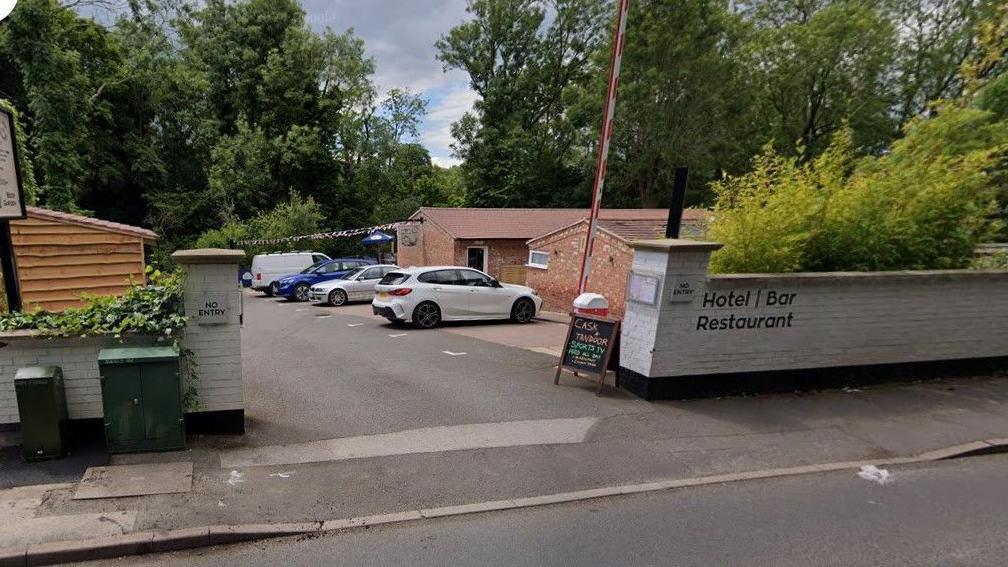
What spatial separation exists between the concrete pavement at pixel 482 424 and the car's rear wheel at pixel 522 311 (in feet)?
17.2

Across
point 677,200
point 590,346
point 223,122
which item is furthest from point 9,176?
point 223,122

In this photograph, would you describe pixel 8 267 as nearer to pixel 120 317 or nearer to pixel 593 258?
pixel 120 317

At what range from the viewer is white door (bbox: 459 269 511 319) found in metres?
14.1

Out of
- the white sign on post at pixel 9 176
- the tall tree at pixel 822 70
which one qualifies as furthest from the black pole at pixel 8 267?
the tall tree at pixel 822 70

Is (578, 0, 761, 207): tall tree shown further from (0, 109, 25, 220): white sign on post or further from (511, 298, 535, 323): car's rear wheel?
(0, 109, 25, 220): white sign on post

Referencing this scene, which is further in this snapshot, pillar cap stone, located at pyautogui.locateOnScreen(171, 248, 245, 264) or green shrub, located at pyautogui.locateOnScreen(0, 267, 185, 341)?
pillar cap stone, located at pyautogui.locateOnScreen(171, 248, 245, 264)

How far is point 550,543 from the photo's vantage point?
389 cm

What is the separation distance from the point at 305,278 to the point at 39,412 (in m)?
17.6

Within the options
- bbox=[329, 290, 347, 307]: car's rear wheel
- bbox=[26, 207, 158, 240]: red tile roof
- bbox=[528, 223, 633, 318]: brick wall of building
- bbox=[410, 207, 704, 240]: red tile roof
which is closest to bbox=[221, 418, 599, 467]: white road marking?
bbox=[26, 207, 158, 240]: red tile roof

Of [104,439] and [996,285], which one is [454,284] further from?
[996,285]

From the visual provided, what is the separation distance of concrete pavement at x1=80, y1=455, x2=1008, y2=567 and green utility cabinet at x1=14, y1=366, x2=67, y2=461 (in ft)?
6.42

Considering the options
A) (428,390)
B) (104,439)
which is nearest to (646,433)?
(428,390)

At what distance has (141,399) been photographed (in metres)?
4.90

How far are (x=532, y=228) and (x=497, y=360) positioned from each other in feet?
50.0
